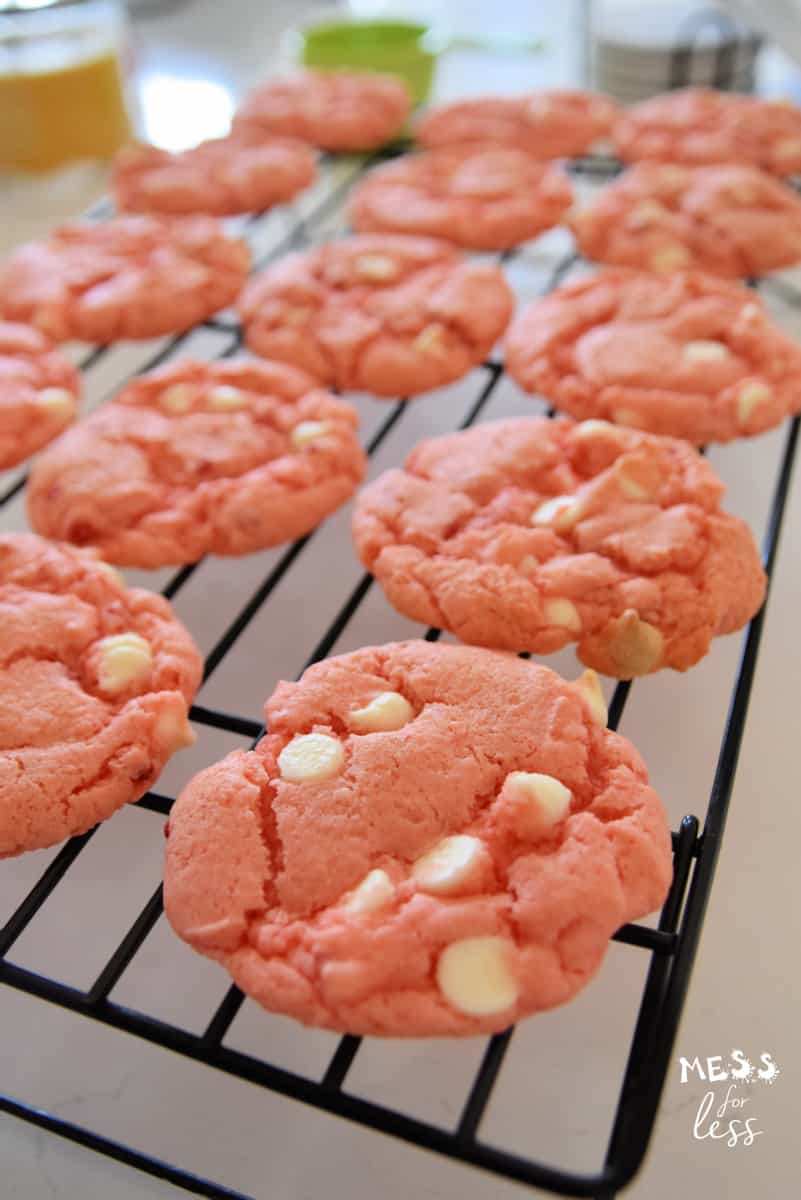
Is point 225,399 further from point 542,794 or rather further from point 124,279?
point 542,794

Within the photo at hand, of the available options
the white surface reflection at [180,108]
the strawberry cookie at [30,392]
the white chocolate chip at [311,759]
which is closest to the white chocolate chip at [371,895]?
the white chocolate chip at [311,759]

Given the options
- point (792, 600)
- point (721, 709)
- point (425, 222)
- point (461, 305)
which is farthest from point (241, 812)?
point (425, 222)

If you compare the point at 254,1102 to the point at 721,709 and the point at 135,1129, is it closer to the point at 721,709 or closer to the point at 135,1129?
the point at 135,1129

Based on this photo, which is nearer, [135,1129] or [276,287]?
[135,1129]

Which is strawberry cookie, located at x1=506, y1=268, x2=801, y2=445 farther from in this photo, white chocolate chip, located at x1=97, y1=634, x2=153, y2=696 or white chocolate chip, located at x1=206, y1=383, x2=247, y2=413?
white chocolate chip, located at x1=97, y1=634, x2=153, y2=696

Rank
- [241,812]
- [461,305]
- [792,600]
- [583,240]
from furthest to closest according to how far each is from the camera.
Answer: [583,240], [461,305], [792,600], [241,812]

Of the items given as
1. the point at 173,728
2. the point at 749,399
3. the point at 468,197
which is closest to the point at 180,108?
the point at 468,197

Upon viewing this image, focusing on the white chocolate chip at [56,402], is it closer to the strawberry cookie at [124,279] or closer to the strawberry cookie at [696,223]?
the strawberry cookie at [124,279]

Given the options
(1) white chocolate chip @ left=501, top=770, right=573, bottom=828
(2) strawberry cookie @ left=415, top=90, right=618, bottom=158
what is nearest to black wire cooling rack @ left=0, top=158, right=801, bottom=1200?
(1) white chocolate chip @ left=501, top=770, right=573, bottom=828
